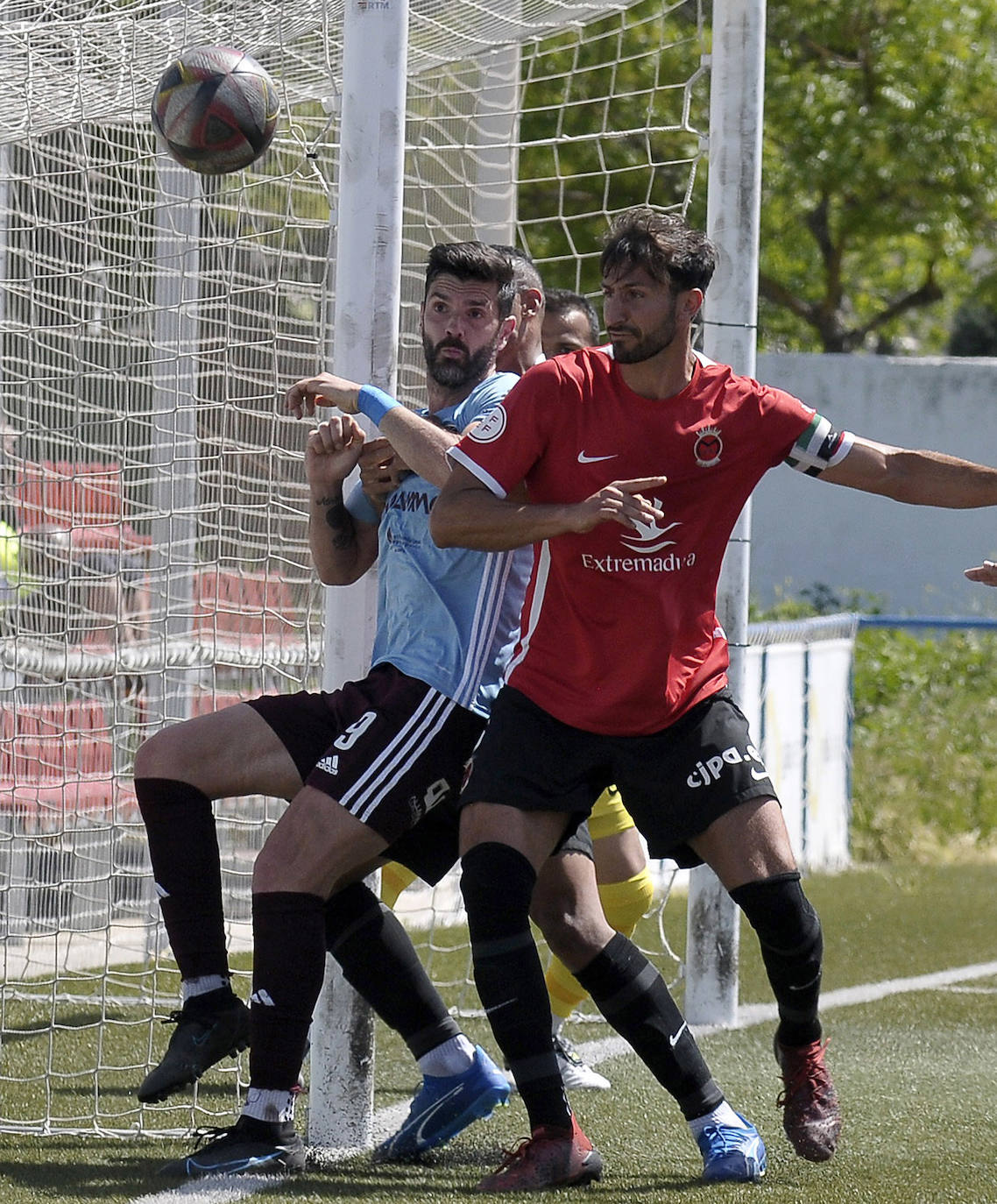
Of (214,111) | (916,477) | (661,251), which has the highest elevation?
(214,111)

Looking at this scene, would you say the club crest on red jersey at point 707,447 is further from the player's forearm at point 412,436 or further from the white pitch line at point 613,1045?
the white pitch line at point 613,1045

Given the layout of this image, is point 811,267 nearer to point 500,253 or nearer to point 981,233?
point 981,233

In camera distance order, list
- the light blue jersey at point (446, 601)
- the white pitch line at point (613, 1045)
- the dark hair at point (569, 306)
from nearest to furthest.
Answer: the white pitch line at point (613, 1045) < the light blue jersey at point (446, 601) < the dark hair at point (569, 306)

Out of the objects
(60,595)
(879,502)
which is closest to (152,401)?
(60,595)

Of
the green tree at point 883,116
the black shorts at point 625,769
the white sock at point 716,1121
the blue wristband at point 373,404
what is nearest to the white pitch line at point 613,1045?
the white sock at point 716,1121

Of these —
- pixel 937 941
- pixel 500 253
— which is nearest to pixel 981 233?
Answer: pixel 937 941

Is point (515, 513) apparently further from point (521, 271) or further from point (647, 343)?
point (521, 271)

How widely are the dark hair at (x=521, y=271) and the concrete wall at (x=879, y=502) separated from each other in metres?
18.0

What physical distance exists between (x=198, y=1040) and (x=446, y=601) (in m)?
1.13

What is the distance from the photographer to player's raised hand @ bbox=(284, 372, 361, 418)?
4.11 metres

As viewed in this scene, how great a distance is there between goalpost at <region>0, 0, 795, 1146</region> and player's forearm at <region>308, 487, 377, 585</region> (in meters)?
0.09

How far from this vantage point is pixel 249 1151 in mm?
3879

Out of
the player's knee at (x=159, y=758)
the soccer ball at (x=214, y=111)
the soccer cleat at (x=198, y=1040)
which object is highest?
the soccer ball at (x=214, y=111)

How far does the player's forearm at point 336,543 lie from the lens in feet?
14.2
